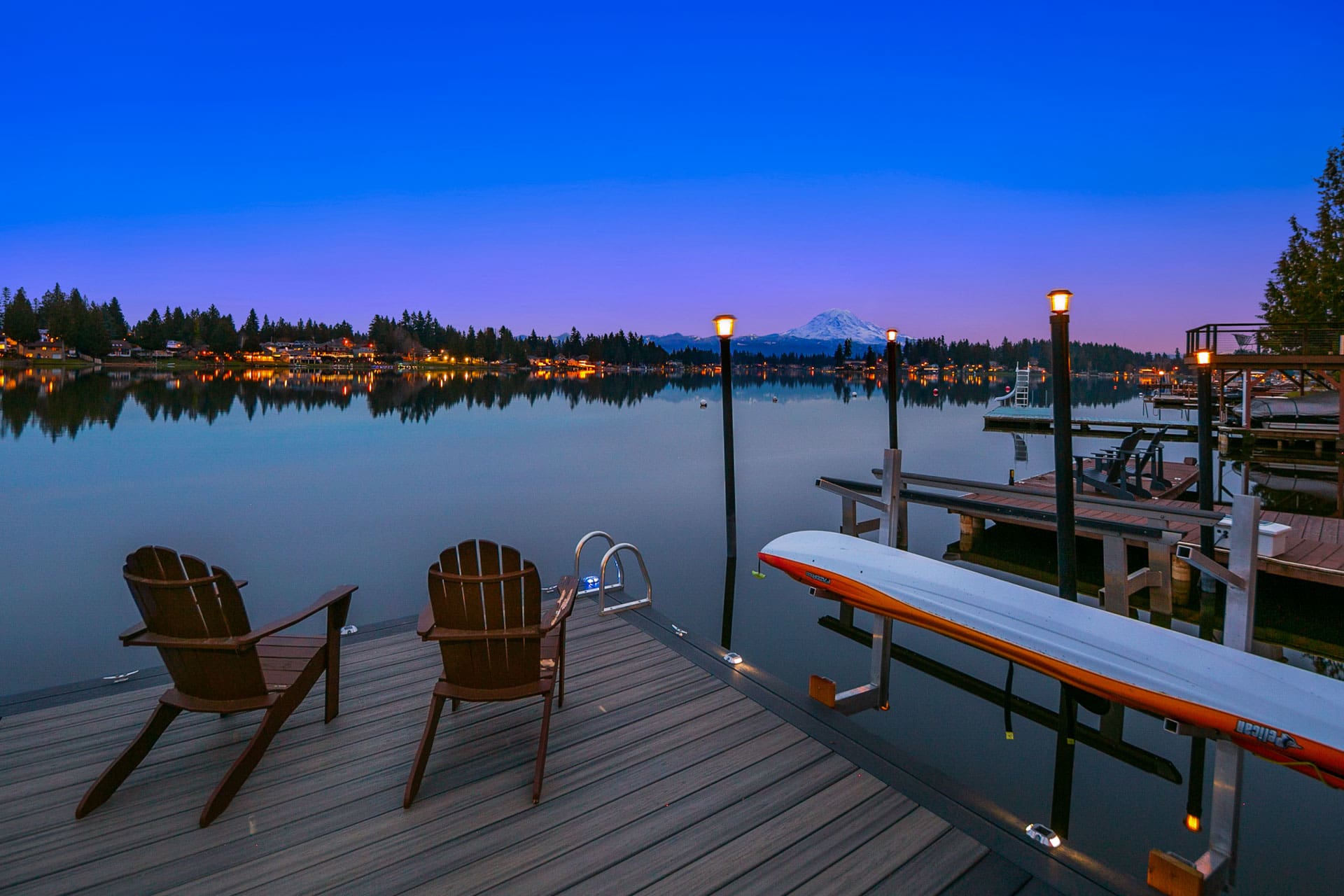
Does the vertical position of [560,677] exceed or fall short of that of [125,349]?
it falls short

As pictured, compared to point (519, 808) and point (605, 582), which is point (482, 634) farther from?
point (605, 582)

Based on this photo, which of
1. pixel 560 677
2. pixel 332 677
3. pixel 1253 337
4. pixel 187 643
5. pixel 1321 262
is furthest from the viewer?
pixel 1321 262

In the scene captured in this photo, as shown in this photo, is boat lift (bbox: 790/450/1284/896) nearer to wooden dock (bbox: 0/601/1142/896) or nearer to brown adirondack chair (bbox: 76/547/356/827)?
wooden dock (bbox: 0/601/1142/896)

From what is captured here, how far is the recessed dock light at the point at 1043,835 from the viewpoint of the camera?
2.99 m

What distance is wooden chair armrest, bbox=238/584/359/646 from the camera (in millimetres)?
3389

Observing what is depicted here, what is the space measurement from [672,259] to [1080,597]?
10937cm

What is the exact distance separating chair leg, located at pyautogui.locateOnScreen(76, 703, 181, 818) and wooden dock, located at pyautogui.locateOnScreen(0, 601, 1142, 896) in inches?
2.9

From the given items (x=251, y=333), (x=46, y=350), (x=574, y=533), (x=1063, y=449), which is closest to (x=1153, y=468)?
(x=1063, y=449)

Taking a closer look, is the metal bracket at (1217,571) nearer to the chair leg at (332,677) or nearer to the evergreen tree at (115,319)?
the chair leg at (332,677)

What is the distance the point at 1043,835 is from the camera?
3035 mm

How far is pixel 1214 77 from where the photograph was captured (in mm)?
37750

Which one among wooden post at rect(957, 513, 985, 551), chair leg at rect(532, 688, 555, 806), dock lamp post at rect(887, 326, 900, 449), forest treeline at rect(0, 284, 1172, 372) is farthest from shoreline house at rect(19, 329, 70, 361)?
chair leg at rect(532, 688, 555, 806)

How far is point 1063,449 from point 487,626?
5.61 metres

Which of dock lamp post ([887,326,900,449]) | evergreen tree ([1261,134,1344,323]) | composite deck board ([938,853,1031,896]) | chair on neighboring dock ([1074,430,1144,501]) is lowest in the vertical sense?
composite deck board ([938,853,1031,896])
